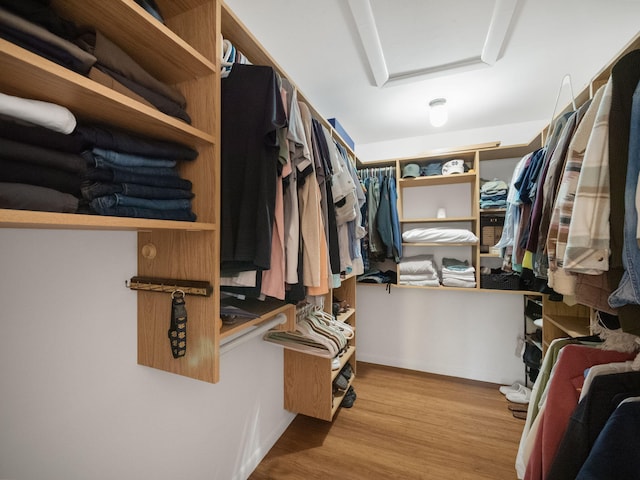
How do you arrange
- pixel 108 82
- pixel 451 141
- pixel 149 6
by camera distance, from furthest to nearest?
pixel 451 141 < pixel 149 6 < pixel 108 82

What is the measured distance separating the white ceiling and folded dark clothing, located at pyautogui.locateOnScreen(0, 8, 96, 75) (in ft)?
3.11

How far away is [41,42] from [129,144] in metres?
0.22

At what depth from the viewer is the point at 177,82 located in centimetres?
91

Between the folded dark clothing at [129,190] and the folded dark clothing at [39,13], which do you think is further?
the folded dark clothing at [129,190]

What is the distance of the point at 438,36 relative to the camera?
138 centimetres

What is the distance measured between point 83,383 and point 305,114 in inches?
49.3

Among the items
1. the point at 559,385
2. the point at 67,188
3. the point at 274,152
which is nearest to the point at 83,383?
the point at 67,188

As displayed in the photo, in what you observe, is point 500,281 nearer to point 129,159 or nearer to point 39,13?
point 129,159

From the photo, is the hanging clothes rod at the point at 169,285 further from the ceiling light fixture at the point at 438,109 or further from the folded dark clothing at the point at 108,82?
the ceiling light fixture at the point at 438,109

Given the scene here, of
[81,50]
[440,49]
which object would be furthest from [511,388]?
[81,50]

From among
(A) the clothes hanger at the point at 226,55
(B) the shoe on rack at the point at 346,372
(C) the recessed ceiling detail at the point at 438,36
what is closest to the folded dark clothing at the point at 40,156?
(A) the clothes hanger at the point at 226,55

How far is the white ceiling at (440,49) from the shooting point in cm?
122

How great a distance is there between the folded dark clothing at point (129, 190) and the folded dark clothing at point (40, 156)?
0.04 meters

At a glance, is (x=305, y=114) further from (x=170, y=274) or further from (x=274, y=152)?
(x=170, y=274)
